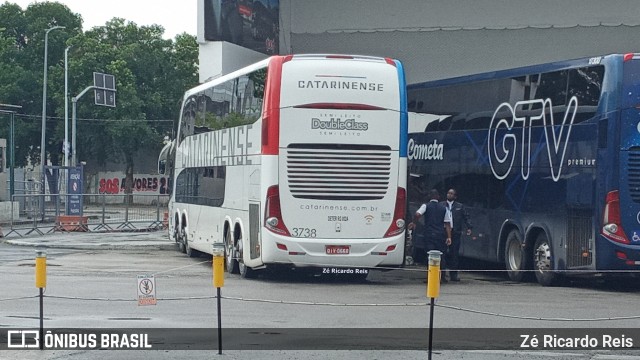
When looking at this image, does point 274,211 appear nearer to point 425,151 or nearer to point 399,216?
point 399,216

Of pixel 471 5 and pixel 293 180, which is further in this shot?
pixel 471 5

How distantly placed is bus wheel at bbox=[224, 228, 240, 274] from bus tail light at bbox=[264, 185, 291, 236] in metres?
2.43

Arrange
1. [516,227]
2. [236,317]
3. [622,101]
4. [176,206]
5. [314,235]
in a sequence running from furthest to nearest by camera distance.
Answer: [176,206]
[516,227]
[314,235]
[622,101]
[236,317]

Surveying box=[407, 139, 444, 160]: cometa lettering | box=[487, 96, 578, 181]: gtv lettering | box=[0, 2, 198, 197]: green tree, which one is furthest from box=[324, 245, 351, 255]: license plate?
box=[0, 2, 198, 197]: green tree

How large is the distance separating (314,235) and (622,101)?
5.71 metres

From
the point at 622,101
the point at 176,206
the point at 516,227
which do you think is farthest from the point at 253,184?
the point at 176,206

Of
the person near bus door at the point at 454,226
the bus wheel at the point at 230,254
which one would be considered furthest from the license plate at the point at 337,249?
the bus wheel at the point at 230,254

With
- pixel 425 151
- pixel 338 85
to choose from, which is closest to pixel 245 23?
pixel 425 151

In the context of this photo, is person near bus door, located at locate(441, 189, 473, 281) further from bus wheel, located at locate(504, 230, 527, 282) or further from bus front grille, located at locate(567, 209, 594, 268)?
bus front grille, located at locate(567, 209, 594, 268)

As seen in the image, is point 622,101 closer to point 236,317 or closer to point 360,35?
point 236,317

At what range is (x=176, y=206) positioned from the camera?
3195 centimetres

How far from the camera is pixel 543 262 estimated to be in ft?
71.8

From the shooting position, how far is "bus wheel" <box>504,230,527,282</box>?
22828 millimetres

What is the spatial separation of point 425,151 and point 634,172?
25.9 feet
